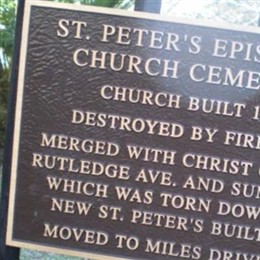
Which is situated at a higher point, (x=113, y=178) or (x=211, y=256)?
(x=113, y=178)

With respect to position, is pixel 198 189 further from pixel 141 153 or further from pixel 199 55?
pixel 199 55

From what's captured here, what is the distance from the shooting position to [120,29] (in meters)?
2.37

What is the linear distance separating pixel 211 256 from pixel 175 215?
0.85 ft

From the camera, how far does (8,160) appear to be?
8.39ft

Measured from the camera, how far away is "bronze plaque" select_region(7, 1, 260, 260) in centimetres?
237

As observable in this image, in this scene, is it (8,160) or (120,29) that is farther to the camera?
(8,160)

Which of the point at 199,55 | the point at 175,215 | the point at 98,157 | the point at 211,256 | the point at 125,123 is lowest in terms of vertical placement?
the point at 211,256

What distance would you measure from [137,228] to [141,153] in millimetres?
362

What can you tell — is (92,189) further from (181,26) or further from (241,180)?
(181,26)

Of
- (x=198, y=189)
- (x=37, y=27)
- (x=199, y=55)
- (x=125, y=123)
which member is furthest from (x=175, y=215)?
(x=37, y=27)

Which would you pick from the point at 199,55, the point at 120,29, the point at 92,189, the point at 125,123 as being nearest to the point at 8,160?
the point at 92,189

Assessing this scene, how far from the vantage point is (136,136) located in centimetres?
243

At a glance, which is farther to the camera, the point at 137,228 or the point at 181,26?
the point at 137,228

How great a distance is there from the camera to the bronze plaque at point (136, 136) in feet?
7.79
